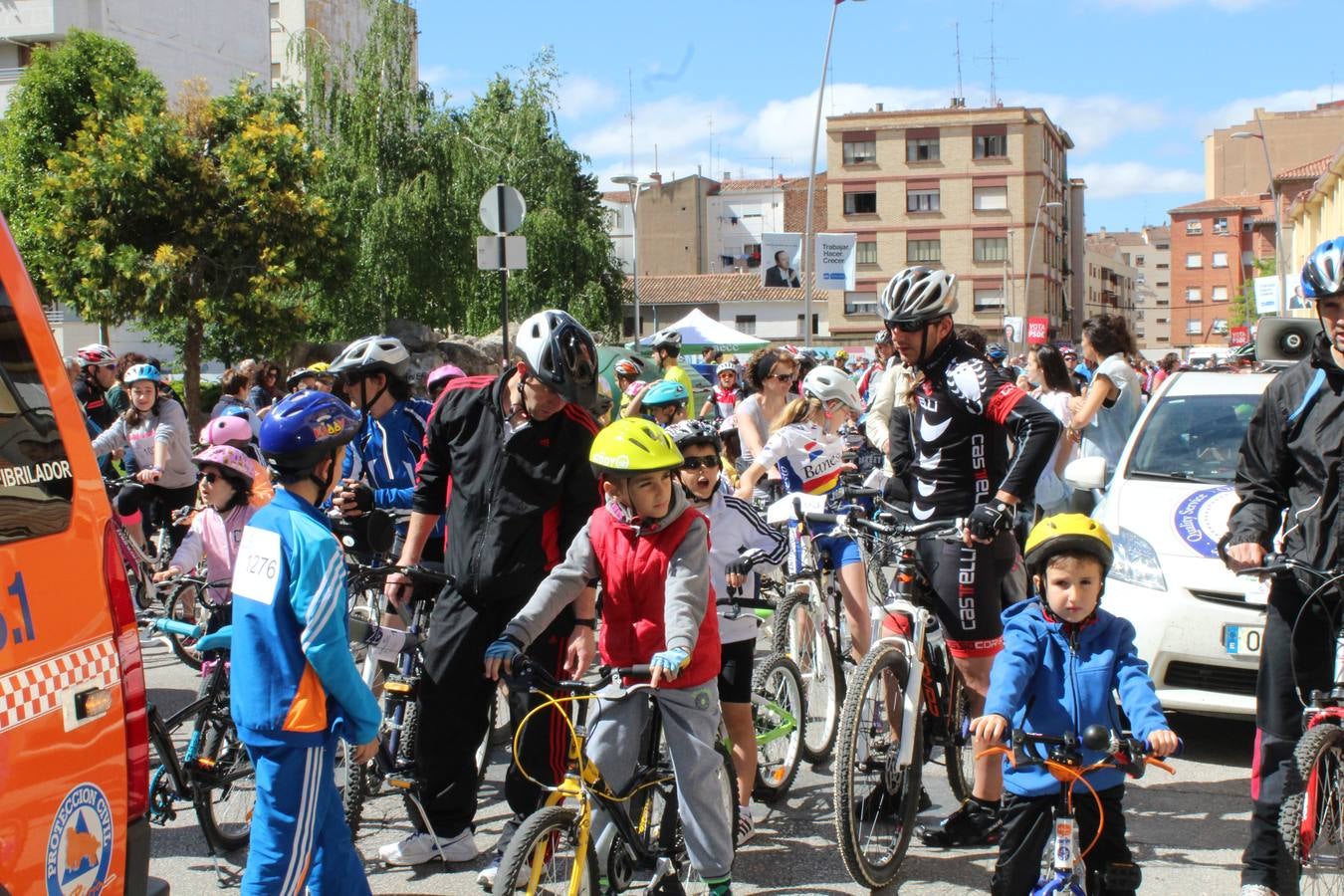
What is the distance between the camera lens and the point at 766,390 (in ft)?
26.3

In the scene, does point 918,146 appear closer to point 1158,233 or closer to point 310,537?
point 310,537

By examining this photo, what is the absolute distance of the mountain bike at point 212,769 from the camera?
489cm

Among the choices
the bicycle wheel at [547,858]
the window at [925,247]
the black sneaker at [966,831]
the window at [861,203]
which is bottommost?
the black sneaker at [966,831]

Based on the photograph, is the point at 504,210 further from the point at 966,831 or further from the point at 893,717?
the point at 966,831

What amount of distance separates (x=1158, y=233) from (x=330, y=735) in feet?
588

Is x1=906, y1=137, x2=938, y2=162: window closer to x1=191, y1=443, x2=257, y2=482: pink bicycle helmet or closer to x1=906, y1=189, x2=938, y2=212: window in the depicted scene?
x1=906, y1=189, x2=938, y2=212: window

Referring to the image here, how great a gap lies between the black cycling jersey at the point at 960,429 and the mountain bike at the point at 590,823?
153 cm

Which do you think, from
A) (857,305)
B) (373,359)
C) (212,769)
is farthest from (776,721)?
(857,305)

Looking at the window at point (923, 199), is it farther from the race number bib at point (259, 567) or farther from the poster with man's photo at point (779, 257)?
the race number bib at point (259, 567)

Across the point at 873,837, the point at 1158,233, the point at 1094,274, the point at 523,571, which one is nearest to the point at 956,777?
the point at 873,837

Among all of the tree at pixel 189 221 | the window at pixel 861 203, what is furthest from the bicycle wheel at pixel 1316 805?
the window at pixel 861 203

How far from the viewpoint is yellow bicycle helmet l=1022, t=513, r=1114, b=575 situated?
12.1ft

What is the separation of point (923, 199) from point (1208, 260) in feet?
202

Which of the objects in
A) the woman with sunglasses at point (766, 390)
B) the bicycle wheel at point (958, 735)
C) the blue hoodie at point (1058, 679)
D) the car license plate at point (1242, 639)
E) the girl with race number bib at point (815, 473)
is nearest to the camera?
the blue hoodie at point (1058, 679)
